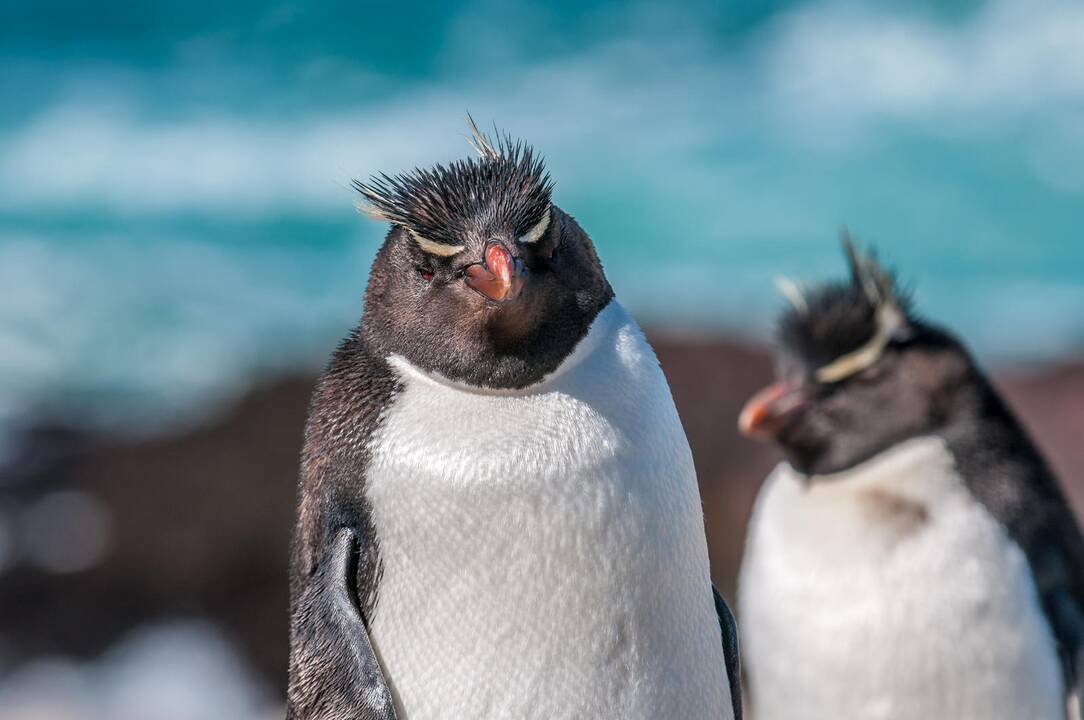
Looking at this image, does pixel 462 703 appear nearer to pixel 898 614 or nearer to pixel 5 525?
pixel 898 614

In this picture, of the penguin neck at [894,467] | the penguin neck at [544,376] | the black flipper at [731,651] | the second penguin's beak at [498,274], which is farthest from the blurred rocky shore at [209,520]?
the second penguin's beak at [498,274]

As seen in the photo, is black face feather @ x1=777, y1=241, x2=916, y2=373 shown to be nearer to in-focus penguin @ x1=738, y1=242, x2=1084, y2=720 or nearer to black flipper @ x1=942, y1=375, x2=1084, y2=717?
in-focus penguin @ x1=738, y1=242, x2=1084, y2=720

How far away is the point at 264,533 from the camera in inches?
337

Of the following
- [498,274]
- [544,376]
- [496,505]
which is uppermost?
[498,274]

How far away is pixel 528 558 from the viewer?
4.97ft

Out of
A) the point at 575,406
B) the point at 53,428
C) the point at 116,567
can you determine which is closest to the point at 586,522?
the point at 575,406

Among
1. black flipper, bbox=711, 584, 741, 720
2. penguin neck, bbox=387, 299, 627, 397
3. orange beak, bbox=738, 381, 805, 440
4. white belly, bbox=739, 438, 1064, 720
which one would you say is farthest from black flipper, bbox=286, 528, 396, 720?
orange beak, bbox=738, 381, 805, 440

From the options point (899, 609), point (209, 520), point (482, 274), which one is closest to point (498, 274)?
point (482, 274)

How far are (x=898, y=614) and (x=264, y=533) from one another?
6.47 meters

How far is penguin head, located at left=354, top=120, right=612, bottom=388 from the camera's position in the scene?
1.51 metres

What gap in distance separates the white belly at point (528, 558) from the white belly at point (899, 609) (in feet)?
4.46

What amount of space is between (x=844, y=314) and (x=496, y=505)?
190 centimetres

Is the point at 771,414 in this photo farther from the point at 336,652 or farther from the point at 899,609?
the point at 336,652

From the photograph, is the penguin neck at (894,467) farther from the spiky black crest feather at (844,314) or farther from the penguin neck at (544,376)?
the penguin neck at (544,376)
